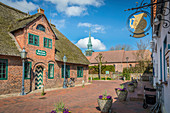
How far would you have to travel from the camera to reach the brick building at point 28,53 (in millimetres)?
12188

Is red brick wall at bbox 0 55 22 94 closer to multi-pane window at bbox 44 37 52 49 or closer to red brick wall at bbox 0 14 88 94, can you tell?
red brick wall at bbox 0 14 88 94

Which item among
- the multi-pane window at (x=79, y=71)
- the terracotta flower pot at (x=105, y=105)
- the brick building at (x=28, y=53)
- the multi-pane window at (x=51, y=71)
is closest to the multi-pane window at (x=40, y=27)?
the brick building at (x=28, y=53)

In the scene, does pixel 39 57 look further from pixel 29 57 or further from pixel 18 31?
pixel 18 31

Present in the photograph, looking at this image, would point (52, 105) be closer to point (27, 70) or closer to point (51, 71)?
point (27, 70)

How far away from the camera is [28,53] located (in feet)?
45.6

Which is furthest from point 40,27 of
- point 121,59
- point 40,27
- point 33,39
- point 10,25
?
point 121,59

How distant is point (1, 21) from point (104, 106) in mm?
13418

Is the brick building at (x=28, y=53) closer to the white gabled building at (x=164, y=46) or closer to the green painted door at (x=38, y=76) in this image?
the green painted door at (x=38, y=76)

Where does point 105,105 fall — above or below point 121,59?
below

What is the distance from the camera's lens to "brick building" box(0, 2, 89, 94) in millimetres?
12188

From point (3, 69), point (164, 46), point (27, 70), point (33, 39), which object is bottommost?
point (27, 70)

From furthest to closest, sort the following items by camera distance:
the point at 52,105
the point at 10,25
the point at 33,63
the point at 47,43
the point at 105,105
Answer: the point at 47,43 < the point at 10,25 < the point at 33,63 < the point at 52,105 < the point at 105,105

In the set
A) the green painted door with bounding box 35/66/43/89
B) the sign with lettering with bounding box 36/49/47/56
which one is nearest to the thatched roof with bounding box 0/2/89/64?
the sign with lettering with bounding box 36/49/47/56

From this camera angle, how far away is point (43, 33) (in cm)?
1582
